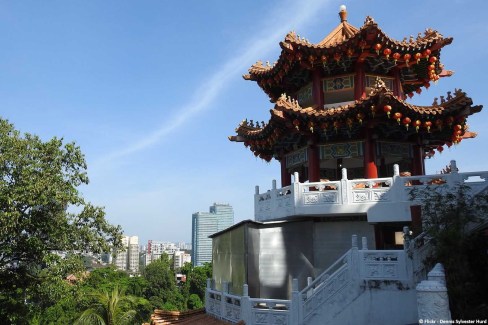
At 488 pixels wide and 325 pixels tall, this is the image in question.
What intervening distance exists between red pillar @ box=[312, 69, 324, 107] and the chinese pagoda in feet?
0.16

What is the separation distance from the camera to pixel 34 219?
15.6 m

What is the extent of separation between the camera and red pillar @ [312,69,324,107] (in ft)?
47.8

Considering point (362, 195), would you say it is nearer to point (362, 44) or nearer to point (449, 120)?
point (449, 120)

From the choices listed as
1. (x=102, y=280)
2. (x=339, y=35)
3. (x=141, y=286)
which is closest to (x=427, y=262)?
(x=339, y=35)

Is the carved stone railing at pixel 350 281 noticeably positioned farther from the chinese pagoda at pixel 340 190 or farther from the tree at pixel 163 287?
the tree at pixel 163 287

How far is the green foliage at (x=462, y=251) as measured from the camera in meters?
7.22

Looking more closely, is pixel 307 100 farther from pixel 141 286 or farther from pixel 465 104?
Result: pixel 141 286

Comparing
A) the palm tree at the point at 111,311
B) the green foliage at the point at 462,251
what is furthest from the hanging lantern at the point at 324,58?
the palm tree at the point at 111,311

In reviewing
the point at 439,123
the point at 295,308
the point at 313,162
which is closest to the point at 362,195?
the point at 313,162

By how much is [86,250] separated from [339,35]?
1385cm

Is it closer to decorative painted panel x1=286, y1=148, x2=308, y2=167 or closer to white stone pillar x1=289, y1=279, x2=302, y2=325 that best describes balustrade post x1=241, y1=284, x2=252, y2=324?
white stone pillar x1=289, y1=279, x2=302, y2=325

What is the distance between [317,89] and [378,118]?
271 cm

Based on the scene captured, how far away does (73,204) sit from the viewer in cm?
1686

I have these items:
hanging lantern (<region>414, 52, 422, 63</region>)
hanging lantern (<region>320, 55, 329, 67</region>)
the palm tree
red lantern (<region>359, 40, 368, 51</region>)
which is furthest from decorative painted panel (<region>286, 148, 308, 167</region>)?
the palm tree
